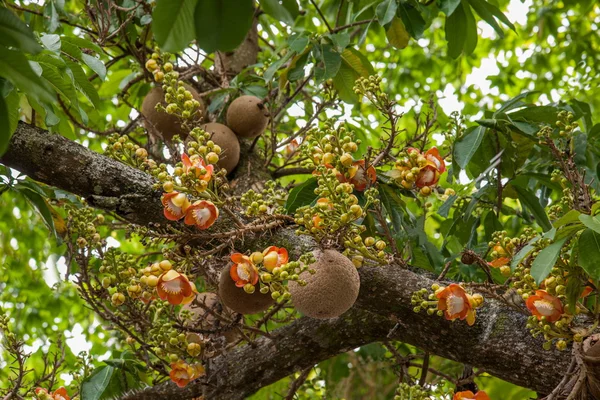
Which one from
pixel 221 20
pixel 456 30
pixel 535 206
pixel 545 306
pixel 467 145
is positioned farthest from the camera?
pixel 456 30

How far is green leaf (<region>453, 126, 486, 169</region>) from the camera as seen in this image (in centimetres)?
177

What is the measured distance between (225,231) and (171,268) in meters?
0.20

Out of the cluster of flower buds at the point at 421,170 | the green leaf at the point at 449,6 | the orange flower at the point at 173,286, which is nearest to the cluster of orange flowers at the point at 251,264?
the orange flower at the point at 173,286

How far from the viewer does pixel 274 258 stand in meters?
1.32

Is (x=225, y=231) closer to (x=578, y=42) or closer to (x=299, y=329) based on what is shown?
(x=299, y=329)

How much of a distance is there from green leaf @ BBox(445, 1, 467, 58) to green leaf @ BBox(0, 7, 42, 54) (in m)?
1.46

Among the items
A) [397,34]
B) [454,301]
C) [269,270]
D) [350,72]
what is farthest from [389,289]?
[397,34]

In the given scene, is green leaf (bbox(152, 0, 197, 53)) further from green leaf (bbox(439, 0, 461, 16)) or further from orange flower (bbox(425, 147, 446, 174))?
green leaf (bbox(439, 0, 461, 16))

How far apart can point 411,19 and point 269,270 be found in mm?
927

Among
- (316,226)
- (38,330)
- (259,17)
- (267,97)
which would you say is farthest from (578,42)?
(38,330)

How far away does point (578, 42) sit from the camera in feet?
12.4

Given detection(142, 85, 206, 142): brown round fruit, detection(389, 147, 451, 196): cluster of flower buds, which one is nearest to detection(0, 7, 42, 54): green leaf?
detection(389, 147, 451, 196): cluster of flower buds

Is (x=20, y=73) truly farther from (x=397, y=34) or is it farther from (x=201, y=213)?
(x=397, y=34)

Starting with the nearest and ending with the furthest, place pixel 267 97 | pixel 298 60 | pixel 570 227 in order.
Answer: pixel 570 227, pixel 298 60, pixel 267 97
